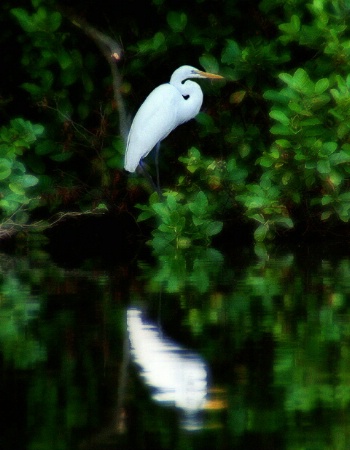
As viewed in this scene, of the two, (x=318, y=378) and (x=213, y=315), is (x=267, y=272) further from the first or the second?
(x=318, y=378)

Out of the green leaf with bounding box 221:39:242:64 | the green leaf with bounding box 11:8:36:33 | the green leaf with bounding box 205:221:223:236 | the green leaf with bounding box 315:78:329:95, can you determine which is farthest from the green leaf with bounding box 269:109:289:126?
the green leaf with bounding box 11:8:36:33

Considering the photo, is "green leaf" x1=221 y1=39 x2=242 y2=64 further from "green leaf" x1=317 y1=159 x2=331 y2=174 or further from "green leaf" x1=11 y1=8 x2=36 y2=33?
"green leaf" x1=11 y1=8 x2=36 y2=33

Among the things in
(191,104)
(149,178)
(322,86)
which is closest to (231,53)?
(191,104)

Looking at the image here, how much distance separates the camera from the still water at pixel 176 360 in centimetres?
358

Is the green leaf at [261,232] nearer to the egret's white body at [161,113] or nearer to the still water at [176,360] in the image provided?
the egret's white body at [161,113]

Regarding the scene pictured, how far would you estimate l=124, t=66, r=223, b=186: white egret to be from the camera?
36.8 feet

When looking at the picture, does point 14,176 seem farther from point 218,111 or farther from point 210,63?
point 218,111

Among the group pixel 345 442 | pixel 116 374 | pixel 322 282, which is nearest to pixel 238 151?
pixel 322 282

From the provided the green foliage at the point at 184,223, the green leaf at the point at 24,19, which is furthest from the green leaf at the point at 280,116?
the green leaf at the point at 24,19

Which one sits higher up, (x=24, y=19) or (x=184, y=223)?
(x=24, y=19)

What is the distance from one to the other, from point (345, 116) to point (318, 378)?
18.8 ft

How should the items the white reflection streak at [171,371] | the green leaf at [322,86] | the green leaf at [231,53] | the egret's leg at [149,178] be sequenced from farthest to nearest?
the egret's leg at [149,178] → the green leaf at [231,53] → the green leaf at [322,86] → the white reflection streak at [171,371]

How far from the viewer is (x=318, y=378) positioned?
4328mm

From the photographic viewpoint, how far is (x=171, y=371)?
4.47m
